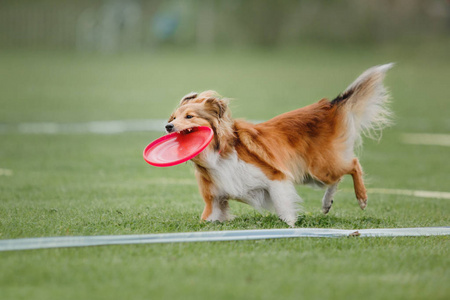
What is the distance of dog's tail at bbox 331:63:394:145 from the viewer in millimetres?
6324

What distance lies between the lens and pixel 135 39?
39969mm

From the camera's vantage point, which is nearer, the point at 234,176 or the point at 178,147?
the point at 234,176

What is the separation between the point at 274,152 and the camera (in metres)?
5.67

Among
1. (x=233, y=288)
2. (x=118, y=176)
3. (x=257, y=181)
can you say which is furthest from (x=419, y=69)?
(x=233, y=288)

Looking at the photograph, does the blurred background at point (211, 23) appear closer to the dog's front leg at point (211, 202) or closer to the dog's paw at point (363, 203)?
the dog's paw at point (363, 203)

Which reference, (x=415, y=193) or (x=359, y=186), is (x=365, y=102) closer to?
(x=359, y=186)

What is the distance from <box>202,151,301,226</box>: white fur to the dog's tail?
1.04 meters

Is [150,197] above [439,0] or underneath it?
underneath

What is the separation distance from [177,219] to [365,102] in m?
2.14

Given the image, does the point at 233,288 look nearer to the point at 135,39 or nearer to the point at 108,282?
the point at 108,282

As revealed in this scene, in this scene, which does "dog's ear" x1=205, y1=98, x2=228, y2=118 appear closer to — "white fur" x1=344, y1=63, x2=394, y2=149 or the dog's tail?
the dog's tail

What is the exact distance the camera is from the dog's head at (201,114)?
17.8ft

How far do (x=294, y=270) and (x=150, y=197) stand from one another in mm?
3079

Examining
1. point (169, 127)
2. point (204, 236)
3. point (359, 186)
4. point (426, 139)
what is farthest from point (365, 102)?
point (426, 139)
